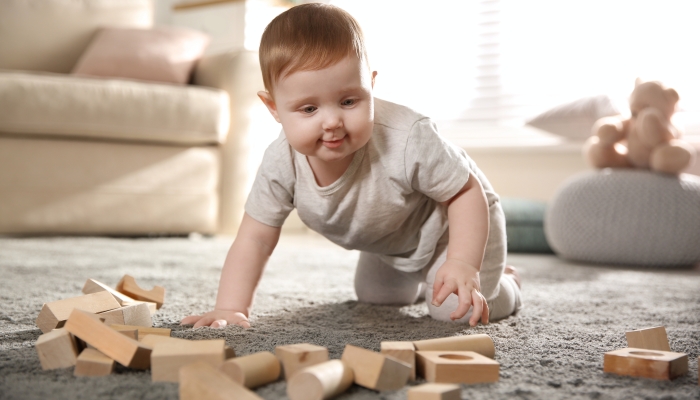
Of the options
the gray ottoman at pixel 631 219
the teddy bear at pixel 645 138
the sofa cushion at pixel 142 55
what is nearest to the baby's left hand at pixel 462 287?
the gray ottoman at pixel 631 219

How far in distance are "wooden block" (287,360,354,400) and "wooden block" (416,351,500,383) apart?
10cm

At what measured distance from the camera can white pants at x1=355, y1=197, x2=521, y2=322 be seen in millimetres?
990

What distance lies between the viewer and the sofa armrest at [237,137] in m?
2.37

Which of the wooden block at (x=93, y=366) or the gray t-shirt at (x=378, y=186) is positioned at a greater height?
the gray t-shirt at (x=378, y=186)

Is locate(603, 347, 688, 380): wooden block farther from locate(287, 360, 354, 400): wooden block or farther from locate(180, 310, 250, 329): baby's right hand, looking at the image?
locate(180, 310, 250, 329): baby's right hand

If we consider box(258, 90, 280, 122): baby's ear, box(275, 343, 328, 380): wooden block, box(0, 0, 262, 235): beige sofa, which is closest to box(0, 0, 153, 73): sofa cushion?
box(0, 0, 262, 235): beige sofa

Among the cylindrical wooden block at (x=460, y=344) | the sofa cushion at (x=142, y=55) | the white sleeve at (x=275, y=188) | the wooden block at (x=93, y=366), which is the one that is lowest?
the wooden block at (x=93, y=366)

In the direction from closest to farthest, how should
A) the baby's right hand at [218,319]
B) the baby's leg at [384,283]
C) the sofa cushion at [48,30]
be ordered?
the baby's right hand at [218,319], the baby's leg at [384,283], the sofa cushion at [48,30]

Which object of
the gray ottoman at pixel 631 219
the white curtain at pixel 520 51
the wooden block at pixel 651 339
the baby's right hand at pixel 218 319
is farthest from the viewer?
the white curtain at pixel 520 51

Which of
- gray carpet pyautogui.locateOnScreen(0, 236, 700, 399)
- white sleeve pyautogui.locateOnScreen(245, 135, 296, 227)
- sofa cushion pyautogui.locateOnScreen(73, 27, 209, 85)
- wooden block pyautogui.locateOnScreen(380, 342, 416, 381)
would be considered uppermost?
sofa cushion pyautogui.locateOnScreen(73, 27, 209, 85)

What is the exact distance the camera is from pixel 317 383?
520 mm

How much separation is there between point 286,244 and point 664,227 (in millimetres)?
1236

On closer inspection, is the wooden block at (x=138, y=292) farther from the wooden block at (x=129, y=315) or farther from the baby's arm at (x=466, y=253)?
the baby's arm at (x=466, y=253)

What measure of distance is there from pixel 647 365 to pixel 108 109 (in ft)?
6.20
